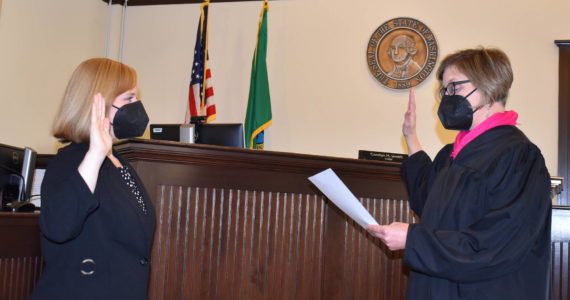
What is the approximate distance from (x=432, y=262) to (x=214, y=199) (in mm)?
1227

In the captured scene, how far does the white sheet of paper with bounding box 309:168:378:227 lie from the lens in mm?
2154

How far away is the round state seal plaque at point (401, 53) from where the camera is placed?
19.4ft

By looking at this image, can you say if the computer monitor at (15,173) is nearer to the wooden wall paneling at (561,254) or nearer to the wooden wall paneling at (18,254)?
the wooden wall paneling at (18,254)

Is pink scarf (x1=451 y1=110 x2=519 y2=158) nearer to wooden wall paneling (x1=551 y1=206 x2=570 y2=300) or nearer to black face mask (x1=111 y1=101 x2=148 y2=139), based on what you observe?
black face mask (x1=111 y1=101 x2=148 y2=139)

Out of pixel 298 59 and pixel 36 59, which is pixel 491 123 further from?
pixel 36 59

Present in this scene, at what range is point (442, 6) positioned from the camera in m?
5.95

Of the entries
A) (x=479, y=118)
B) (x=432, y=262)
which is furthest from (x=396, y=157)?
(x=432, y=262)

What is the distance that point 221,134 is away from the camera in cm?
392

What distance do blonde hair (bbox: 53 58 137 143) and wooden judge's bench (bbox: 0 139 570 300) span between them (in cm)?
77

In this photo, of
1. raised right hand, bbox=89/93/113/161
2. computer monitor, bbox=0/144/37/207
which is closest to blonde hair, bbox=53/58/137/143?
raised right hand, bbox=89/93/113/161

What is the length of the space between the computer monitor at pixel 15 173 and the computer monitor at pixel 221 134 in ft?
3.29

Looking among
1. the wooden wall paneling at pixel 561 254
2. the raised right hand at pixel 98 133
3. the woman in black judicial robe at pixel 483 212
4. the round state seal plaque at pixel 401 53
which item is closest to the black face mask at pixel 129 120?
the raised right hand at pixel 98 133

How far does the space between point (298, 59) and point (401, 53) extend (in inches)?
39.2

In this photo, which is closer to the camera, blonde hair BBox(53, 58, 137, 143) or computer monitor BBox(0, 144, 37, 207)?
blonde hair BBox(53, 58, 137, 143)
